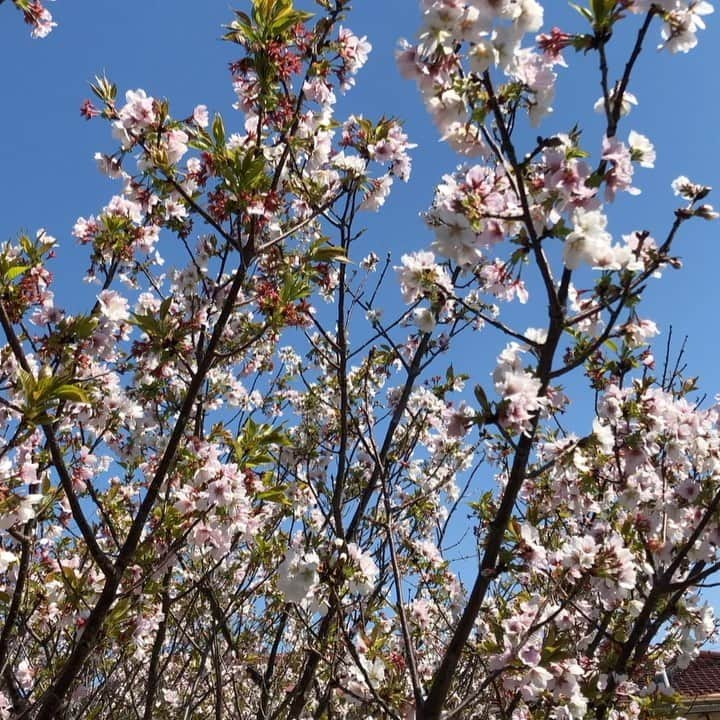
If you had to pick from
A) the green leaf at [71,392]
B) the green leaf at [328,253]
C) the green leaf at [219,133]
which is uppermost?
the green leaf at [219,133]

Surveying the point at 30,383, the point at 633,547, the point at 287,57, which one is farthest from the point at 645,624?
the point at 287,57

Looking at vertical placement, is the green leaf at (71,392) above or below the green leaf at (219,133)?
below

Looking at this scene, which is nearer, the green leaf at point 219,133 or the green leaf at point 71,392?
the green leaf at point 71,392

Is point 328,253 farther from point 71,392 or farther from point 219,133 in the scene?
point 71,392

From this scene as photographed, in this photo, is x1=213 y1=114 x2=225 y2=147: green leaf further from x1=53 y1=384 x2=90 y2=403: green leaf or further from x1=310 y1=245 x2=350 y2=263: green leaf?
x1=53 y1=384 x2=90 y2=403: green leaf

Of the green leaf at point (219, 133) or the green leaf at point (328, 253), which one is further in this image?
the green leaf at point (328, 253)

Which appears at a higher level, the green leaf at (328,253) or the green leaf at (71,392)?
the green leaf at (328,253)

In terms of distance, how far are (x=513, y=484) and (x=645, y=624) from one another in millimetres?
1821

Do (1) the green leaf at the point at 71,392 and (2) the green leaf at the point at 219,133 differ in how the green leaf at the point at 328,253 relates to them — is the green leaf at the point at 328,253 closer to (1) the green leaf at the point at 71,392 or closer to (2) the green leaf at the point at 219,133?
(2) the green leaf at the point at 219,133

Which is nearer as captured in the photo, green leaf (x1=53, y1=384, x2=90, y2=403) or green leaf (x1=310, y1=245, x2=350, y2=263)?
green leaf (x1=53, y1=384, x2=90, y2=403)

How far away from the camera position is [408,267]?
2.55 metres

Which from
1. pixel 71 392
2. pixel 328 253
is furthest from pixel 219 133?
pixel 71 392

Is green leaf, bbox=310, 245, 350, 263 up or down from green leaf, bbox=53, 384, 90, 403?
up

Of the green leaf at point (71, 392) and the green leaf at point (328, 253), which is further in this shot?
the green leaf at point (328, 253)
